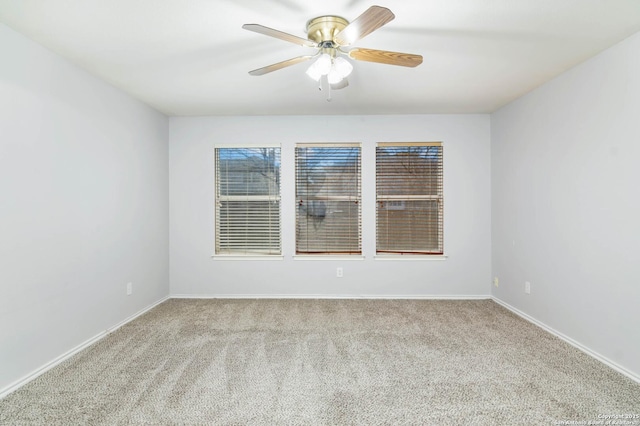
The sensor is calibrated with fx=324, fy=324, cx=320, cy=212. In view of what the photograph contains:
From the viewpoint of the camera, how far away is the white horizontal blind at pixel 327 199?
4.20 m

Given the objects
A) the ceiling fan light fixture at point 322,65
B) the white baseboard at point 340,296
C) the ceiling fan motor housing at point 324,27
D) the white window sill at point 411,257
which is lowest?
the white baseboard at point 340,296

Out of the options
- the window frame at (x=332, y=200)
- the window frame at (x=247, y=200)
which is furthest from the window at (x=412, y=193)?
the window frame at (x=247, y=200)

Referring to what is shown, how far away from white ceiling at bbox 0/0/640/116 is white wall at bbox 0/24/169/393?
25 centimetres

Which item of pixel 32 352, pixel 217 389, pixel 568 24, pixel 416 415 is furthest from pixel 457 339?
pixel 32 352

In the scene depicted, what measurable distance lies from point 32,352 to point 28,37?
2.21 meters

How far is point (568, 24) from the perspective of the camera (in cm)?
210

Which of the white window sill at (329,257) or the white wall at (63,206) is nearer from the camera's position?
the white wall at (63,206)

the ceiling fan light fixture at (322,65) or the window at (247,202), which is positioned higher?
the ceiling fan light fixture at (322,65)

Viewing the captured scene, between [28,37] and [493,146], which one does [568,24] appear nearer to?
[493,146]

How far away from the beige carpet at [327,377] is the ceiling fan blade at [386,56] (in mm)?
2132

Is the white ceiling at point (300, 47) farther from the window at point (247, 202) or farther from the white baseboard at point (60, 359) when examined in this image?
the white baseboard at point (60, 359)

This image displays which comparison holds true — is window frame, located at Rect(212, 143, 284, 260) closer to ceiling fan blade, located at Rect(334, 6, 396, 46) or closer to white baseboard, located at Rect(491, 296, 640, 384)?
ceiling fan blade, located at Rect(334, 6, 396, 46)

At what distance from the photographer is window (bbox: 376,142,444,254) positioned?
4.17 metres

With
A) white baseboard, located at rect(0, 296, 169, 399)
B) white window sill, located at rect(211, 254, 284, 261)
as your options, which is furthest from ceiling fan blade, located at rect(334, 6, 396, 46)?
white baseboard, located at rect(0, 296, 169, 399)
